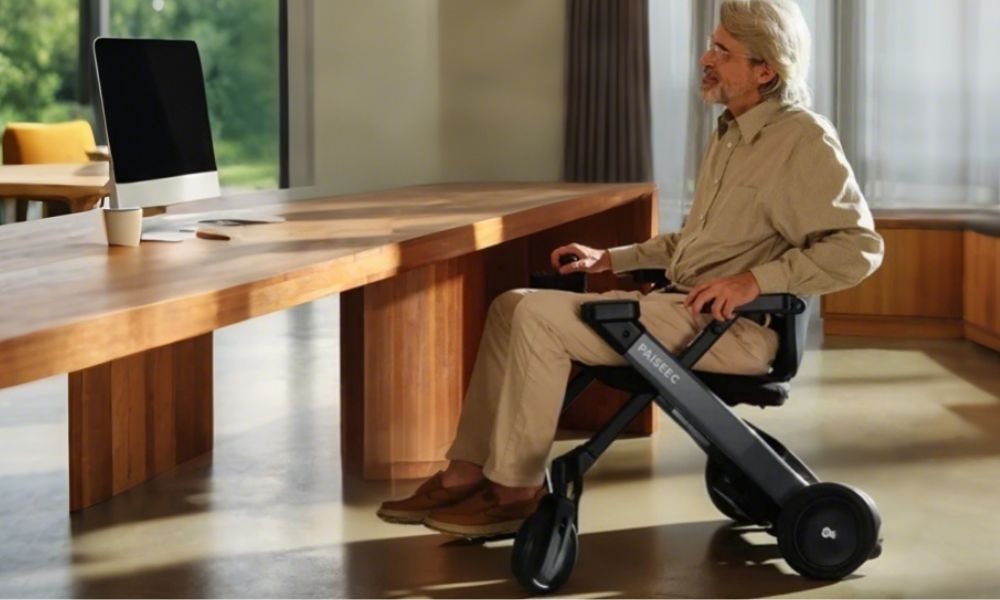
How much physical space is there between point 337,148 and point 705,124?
2041mm

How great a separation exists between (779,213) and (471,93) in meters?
6.24

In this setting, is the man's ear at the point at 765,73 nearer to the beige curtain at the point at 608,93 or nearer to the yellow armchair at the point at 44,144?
the yellow armchair at the point at 44,144

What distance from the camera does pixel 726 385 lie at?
10.8 ft

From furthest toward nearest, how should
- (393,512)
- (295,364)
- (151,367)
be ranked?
(295,364) < (151,367) < (393,512)

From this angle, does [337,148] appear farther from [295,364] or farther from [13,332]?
[13,332]

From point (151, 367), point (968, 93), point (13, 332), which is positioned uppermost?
point (968, 93)

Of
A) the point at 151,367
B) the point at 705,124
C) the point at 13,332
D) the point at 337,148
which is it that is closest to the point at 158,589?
the point at 151,367

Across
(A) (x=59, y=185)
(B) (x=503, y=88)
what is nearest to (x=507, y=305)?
(A) (x=59, y=185)

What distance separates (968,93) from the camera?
8.38 m

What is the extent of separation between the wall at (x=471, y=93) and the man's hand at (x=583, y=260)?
4.86 m

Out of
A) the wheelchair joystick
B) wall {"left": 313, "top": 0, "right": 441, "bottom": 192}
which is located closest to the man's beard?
the wheelchair joystick

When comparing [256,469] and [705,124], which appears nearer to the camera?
[256,469]

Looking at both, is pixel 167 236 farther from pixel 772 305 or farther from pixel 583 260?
pixel 772 305

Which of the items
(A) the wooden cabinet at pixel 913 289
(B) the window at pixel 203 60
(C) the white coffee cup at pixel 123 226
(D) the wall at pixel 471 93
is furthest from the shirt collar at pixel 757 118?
(B) the window at pixel 203 60
